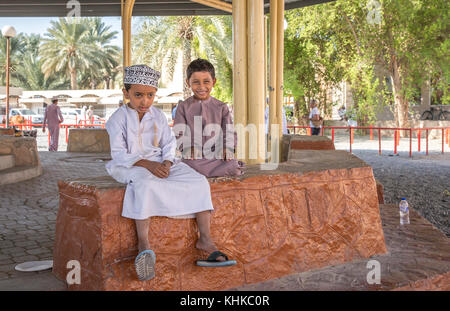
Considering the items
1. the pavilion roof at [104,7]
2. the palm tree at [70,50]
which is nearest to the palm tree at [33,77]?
the palm tree at [70,50]

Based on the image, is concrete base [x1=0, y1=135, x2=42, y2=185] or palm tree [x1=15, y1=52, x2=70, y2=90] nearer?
concrete base [x1=0, y1=135, x2=42, y2=185]

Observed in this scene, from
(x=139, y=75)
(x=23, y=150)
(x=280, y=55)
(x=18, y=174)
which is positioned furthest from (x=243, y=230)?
(x=23, y=150)

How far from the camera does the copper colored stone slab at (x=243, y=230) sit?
2822 mm

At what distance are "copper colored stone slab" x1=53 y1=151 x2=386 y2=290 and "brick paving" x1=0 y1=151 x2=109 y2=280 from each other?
2.80 feet

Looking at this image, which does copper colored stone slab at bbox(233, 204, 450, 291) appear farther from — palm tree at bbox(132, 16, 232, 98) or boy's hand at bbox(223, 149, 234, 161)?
palm tree at bbox(132, 16, 232, 98)

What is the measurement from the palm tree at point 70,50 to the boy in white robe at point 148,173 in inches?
1508

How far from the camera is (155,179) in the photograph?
2.88 metres

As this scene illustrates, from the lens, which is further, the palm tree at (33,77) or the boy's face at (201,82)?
the palm tree at (33,77)

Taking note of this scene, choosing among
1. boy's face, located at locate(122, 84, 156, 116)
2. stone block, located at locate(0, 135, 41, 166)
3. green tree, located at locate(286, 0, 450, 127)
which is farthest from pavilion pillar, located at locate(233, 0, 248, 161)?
green tree, located at locate(286, 0, 450, 127)

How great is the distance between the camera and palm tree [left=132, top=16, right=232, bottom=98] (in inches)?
859

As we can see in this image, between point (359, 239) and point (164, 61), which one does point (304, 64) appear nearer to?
point (164, 61)

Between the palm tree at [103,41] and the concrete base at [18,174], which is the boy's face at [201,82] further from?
the palm tree at [103,41]

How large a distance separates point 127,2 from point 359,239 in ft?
23.3

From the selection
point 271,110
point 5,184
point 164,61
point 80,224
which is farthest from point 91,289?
point 164,61
